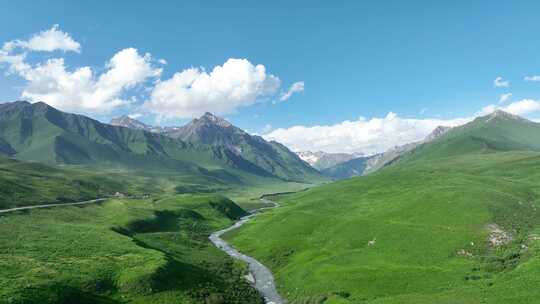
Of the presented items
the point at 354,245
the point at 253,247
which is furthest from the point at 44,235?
the point at 354,245

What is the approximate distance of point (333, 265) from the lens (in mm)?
82188

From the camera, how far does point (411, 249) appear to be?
8369cm

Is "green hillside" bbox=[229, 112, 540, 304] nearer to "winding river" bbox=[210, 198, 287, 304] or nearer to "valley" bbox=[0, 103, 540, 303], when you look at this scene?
"valley" bbox=[0, 103, 540, 303]

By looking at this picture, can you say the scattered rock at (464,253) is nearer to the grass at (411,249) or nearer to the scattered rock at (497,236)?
the grass at (411,249)

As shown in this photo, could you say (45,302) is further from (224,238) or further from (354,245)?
(224,238)

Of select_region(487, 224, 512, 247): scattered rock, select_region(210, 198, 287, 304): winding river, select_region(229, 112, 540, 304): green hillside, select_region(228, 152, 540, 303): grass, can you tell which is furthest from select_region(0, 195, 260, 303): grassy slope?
select_region(487, 224, 512, 247): scattered rock

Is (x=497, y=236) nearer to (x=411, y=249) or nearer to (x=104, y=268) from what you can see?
(x=411, y=249)

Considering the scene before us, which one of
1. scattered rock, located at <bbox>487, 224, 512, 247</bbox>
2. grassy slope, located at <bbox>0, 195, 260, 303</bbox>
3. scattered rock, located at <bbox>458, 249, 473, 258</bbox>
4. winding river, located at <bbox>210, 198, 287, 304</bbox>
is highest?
scattered rock, located at <bbox>487, 224, 512, 247</bbox>

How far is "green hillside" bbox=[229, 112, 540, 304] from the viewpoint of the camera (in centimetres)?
6278

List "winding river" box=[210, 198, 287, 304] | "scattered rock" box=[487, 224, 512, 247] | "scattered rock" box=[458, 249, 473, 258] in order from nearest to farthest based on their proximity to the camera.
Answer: "winding river" box=[210, 198, 287, 304]
"scattered rock" box=[458, 249, 473, 258]
"scattered rock" box=[487, 224, 512, 247]

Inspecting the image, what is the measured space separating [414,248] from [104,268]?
59.3 metres

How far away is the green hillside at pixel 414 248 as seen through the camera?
206 ft

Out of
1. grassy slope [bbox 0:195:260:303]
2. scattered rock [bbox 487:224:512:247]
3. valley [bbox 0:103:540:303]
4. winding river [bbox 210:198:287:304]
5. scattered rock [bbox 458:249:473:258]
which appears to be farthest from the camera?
scattered rock [bbox 487:224:512:247]

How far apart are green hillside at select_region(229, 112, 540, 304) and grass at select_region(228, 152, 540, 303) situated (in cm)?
17
